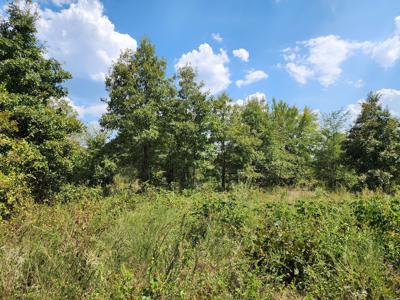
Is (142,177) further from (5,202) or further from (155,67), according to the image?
(5,202)

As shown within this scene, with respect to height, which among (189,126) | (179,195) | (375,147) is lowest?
(179,195)

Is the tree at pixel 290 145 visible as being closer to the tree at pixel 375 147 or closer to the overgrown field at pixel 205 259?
the tree at pixel 375 147

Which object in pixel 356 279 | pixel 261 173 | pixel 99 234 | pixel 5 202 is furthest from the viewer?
pixel 261 173

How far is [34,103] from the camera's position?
10836 millimetres

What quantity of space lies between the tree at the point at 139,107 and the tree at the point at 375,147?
1274 centimetres

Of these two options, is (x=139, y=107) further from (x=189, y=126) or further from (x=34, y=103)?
(x=34, y=103)

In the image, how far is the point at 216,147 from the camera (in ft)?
59.1

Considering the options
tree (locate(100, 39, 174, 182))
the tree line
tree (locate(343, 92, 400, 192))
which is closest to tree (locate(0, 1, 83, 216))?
the tree line

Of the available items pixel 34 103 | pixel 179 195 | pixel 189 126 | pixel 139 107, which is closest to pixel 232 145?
pixel 189 126

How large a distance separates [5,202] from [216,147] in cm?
1235

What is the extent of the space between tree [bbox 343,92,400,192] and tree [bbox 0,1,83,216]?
1697cm

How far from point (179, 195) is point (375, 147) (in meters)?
14.6

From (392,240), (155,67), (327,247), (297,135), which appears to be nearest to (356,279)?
(327,247)

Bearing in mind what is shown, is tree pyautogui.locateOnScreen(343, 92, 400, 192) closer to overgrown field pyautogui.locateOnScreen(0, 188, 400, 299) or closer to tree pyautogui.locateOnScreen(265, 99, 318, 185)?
tree pyautogui.locateOnScreen(265, 99, 318, 185)
